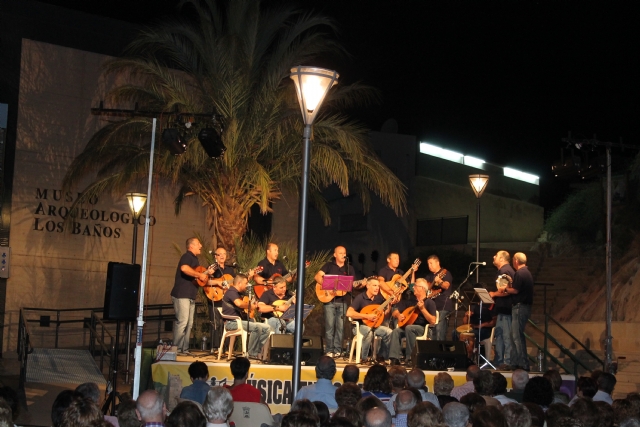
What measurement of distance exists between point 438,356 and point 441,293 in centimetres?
172

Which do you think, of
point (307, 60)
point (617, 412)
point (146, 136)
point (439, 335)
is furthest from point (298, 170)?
point (617, 412)

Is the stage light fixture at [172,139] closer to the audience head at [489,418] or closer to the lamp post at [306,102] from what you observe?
the lamp post at [306,102]

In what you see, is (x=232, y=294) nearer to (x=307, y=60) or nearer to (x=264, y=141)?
(x=264, y=141)

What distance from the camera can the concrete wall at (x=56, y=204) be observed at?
20.0 metres

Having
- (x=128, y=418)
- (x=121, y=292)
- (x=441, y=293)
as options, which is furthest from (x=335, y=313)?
(x=128, y=418)

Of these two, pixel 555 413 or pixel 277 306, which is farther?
pixel 277 306

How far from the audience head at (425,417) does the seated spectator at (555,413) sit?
1067 mm

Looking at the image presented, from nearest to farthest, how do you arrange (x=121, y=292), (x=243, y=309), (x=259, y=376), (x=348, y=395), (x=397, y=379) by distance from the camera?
(x=348, y=395), (x=397, y=379), (x=121, y=292), (x=259, y=376), (x=243, y=309)

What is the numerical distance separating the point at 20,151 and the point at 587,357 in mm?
14129

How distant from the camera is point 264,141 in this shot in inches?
647

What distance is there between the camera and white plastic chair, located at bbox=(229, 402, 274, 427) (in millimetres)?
7566

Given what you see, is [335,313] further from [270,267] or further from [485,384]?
[485,384]

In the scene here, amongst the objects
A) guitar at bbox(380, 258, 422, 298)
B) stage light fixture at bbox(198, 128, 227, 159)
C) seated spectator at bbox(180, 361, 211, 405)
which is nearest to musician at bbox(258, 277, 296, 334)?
guitar at bbox(380, 258, 422, 298)

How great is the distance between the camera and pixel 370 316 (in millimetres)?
14375
